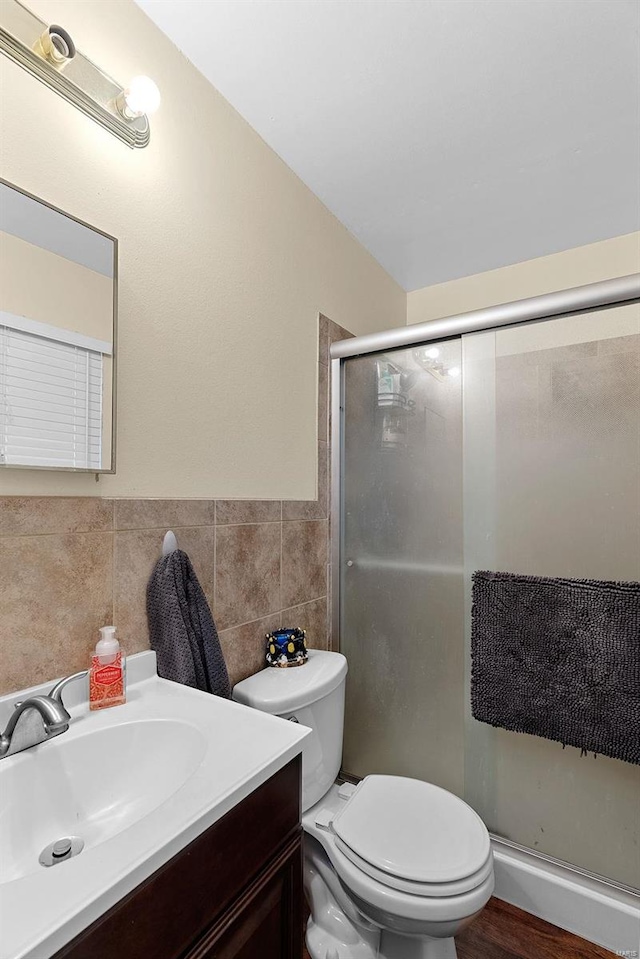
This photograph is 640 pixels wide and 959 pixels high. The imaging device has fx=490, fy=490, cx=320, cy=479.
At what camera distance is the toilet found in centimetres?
104

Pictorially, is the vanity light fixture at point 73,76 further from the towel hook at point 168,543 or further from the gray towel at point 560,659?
the gray towel at point 560,659

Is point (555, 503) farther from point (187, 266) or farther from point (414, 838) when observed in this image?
point (187, 266)

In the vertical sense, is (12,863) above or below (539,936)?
above

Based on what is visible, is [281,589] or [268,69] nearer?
[268,69]

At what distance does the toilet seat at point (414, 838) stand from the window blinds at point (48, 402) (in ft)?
3.43

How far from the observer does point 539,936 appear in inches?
52.8

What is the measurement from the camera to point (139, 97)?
0.99 m

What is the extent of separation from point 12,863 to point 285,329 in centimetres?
140

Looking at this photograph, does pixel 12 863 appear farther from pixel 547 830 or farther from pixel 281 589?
pixel 547 830

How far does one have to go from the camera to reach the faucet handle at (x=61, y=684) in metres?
0.84

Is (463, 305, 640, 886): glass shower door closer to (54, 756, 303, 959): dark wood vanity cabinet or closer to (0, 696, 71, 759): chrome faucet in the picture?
(54, 756, 303, 959): dark wood vanity cabinet

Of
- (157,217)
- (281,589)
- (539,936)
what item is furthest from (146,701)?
(539,936)

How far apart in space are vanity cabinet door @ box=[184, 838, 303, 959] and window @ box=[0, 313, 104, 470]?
30.0 inches

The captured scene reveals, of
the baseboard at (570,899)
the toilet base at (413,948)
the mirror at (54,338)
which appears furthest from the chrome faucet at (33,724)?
the baseboard at (570,899)
